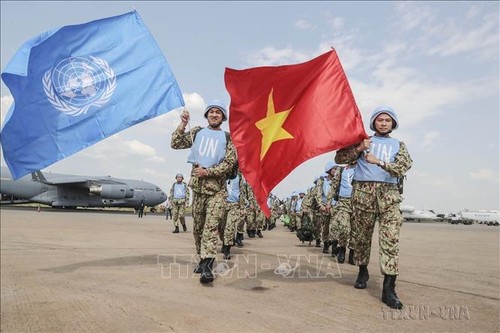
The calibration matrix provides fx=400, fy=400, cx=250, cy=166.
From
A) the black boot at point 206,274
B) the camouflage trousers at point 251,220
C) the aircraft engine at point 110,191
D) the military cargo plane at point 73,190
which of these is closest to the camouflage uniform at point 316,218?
the camouflage trousers at point 251,220

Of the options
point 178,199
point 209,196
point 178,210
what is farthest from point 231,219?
point 178,199

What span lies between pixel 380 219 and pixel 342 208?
335 cm

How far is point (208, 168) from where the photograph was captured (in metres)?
5.04

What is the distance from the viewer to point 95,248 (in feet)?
25.1

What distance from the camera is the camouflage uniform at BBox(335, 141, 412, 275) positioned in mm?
4145

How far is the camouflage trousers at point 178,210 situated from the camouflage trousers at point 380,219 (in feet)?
33.1

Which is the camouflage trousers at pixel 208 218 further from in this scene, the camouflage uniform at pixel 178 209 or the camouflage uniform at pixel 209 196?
the camouflage uniform at pixel 178 209

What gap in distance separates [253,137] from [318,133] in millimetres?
762

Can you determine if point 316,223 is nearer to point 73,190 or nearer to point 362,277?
point 362,277

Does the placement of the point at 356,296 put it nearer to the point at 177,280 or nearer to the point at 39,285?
the point at 177,280

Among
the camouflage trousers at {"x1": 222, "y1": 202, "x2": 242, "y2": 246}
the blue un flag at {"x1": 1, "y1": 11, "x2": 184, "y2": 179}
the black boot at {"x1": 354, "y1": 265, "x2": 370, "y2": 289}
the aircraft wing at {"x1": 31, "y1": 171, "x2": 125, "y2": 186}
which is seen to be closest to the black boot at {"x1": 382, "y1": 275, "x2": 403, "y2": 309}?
the black boot at {"x1": 354, "y1": 265, "x2": 370, "y2": 289}

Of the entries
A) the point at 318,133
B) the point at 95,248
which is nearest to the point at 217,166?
the point at 318,133

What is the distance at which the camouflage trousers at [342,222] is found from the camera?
7.30 meters

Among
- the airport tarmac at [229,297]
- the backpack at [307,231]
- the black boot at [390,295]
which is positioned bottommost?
the airport tarmac at [229,297]
